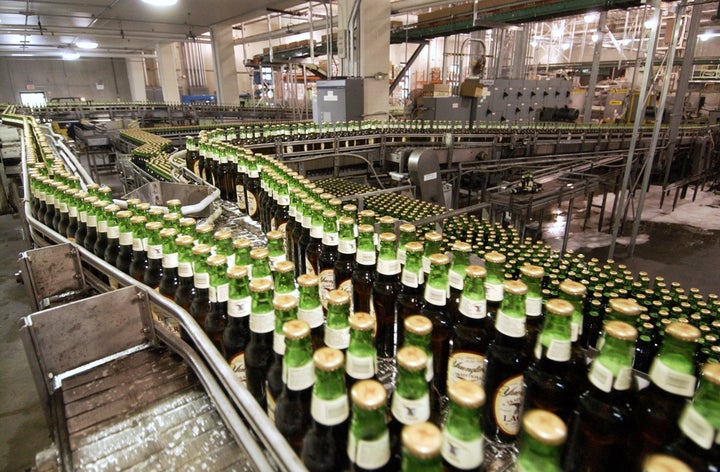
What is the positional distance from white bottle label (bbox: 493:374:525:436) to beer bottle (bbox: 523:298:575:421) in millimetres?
52

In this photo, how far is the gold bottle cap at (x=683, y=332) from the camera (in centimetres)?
61

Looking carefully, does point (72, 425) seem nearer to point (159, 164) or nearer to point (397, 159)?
point (159, 164)

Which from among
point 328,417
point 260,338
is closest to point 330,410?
point 328,417

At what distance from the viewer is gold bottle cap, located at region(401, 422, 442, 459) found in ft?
1.55

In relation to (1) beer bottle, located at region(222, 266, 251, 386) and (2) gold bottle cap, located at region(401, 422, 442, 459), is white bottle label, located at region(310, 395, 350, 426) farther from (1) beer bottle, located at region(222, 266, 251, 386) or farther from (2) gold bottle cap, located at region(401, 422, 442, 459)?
(1) beer bottle, located at region(222, 266, 251, 386)

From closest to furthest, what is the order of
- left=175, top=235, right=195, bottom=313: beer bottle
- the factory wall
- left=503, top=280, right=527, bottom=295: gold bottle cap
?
left=503, top=280, right=527, bottom=295: gold bottle cap → left=175, top=235, right=195, bottom=313: beer bottle → the factory wall

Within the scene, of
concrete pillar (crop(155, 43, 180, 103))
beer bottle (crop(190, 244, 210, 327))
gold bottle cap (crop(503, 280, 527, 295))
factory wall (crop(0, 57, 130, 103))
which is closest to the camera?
gold bottle cap (crop(503, 280, 527, 295))

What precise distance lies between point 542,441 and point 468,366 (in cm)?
40

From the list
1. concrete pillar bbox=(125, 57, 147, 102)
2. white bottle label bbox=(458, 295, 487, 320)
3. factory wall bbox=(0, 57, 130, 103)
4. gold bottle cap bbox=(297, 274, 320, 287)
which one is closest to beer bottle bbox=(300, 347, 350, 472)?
gold bottle cap bbox=(297, 274, 320, 287)

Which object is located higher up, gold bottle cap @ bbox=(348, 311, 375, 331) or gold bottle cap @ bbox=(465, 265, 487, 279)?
gold bottle cap @ bbox=(465, 265, 487, 279)

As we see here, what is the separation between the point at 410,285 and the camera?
101cm

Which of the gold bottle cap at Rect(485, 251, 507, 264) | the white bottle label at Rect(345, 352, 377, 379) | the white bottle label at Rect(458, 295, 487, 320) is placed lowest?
the white bottle label at Rect(345, 352, 377, 379)

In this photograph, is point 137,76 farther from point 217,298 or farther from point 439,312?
point 439,312

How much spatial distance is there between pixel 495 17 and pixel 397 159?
3.78 meters
